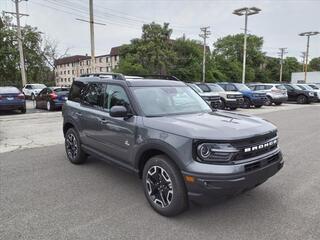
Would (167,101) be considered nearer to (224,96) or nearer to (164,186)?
(164,186)

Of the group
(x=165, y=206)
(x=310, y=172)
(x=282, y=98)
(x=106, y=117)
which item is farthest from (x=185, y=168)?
(x=282, y=98)

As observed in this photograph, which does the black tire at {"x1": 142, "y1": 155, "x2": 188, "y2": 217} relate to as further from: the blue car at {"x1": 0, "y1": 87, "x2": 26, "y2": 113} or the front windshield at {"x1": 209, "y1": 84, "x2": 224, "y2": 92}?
the front windshield at {"x1": 209, "y1": 84, "x2": 224, "y2": 92}

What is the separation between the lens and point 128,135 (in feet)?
13.5

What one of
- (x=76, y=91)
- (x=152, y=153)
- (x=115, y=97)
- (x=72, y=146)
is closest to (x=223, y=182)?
(x=152, y=153)

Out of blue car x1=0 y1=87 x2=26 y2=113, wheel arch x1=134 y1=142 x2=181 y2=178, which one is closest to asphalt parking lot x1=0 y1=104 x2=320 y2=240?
wheel arch x1=134 y1=142 x2=181 y2=178

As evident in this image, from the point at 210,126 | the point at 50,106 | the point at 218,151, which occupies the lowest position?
the point at 50,106

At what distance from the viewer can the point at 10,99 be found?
15.0 metres

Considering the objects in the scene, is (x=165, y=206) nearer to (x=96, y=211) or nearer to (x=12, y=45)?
(x=96, y=211)

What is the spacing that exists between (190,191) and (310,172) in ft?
10.3

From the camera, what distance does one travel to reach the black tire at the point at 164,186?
3.45 meters

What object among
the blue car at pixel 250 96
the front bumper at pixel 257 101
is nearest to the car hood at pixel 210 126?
the blue car at pixel 250 96

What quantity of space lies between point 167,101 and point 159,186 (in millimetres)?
1383

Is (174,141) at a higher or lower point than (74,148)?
higher

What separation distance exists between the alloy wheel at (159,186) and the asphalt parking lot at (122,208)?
0.19 meters
